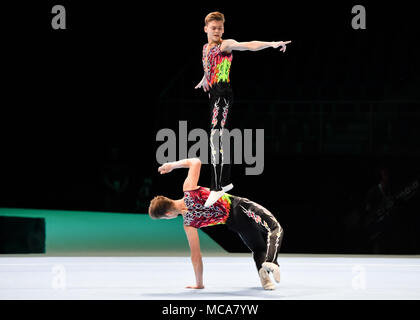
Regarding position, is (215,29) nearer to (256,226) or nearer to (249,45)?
(249,45)

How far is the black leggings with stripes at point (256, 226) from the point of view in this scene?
18.0 ft

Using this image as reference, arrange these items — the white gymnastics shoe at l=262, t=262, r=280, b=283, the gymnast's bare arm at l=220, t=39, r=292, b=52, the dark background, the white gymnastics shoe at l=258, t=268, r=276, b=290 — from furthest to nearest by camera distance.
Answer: the dark background
the white gymnastics shoe at l=258, t=268, r=276, b=290
the gymnast's bare arm at l=220, t=39, r=292, b=52
the white gymnastics shoe at l=262, t=262, r=280, b=283

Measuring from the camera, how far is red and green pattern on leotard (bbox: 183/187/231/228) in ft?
18.1

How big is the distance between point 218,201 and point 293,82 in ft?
13.6

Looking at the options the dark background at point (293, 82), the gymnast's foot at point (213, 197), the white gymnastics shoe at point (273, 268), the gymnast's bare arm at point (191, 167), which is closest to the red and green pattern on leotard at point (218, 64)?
the gymnast's bare arm at point (191, 167)

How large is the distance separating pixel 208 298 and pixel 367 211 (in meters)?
4.19

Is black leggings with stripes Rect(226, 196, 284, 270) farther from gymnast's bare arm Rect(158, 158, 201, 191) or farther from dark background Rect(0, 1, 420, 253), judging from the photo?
dark background Rect(0, 1, 420, 253)

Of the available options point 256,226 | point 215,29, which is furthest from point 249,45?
point 256,226

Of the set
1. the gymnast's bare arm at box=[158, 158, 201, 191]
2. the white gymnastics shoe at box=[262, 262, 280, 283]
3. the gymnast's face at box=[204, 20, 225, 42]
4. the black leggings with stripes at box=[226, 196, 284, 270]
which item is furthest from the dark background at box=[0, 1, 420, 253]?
the white gymnastics shoe at box=[262, 262, 280, 283]

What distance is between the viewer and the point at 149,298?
509 cm

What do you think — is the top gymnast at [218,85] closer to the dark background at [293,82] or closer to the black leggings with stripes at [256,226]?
the black leggings with stripes at [256,226]

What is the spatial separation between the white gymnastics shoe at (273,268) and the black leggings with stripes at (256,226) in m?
Result: 0.09

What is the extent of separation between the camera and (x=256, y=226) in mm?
5715

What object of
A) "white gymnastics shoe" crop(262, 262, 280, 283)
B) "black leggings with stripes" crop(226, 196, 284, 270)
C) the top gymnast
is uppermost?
the top gymnast
